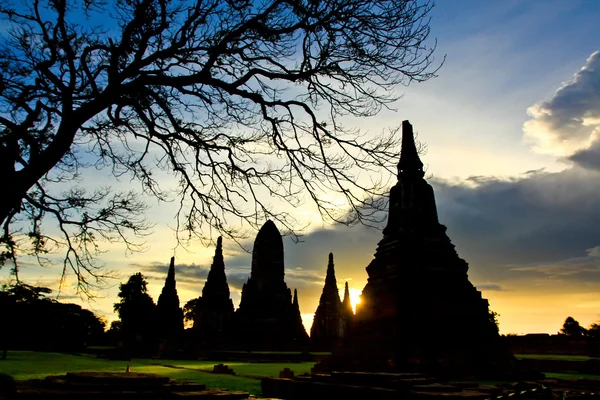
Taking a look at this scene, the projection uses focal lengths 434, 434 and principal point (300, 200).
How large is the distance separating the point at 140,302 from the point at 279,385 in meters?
44.8

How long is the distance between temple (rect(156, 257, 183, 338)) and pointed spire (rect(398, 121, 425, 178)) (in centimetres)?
2872

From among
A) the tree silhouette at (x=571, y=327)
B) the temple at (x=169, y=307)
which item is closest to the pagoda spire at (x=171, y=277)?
the temple at (x=169, y=307)

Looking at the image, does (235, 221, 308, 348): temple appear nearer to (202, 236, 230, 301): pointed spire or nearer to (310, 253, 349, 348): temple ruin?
(310, 253, 349, 348): temple ruin

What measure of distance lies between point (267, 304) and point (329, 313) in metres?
6.89

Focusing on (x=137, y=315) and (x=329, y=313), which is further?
(x=137, y=315)

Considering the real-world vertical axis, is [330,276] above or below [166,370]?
above

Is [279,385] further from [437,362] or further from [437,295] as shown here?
[437,295]

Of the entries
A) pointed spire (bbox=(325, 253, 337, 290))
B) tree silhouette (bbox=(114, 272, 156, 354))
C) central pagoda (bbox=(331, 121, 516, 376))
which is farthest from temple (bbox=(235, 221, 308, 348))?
central pagoda (bbox=(331, 121, 516, 376))

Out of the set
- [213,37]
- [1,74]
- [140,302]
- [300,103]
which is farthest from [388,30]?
[140,302]

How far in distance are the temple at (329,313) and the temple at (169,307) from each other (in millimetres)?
12731

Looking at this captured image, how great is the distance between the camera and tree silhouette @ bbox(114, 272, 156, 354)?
117 ft

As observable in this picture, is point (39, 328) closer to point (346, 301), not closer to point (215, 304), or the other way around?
point (215, 304)

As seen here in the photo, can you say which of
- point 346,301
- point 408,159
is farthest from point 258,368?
point 346,301

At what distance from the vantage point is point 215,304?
3925 centimetres
